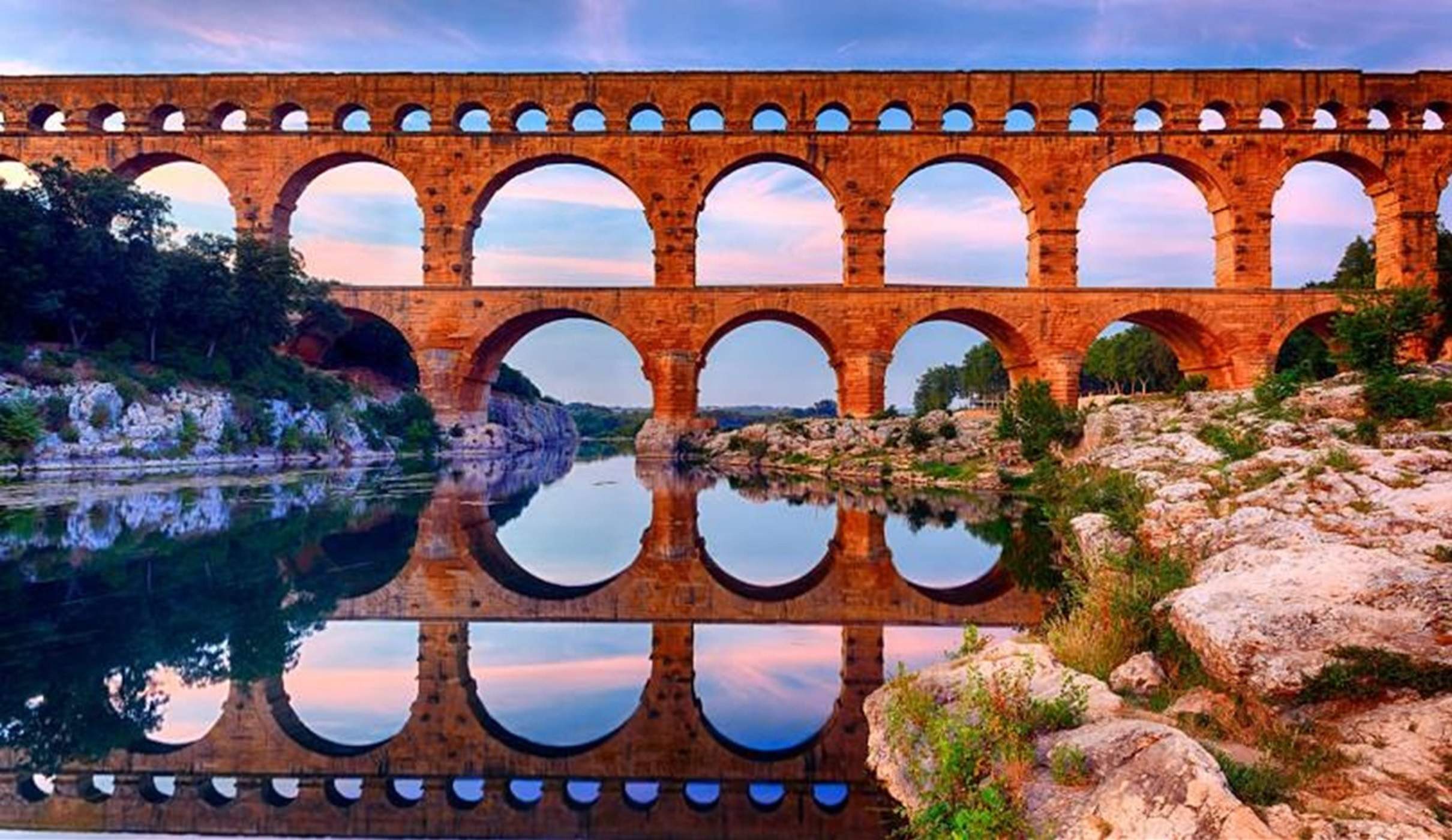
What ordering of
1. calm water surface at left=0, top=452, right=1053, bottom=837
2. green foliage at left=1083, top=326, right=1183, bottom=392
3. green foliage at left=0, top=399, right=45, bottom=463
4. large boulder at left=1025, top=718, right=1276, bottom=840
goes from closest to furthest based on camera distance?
large boulder at left=1025, top=718, right=1276, bottom=840 → calm water surface at left=0, top=452, right=1053, bottom=837 → green foliage at left=0, top=399, right=45, bottom=463 → green foliage at left=1083, top=326, right=1183, bottom=392

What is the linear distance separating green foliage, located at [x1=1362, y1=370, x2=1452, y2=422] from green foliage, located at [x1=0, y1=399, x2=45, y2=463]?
22910mm

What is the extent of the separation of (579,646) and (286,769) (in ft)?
7.34

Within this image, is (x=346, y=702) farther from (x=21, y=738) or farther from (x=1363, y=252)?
(x=1363, y=252)

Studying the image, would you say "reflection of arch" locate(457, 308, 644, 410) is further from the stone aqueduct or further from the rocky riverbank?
the rocky riverbank

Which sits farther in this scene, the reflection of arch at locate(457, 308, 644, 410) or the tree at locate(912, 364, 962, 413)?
the tree at locate(912, 364, 962, 413)

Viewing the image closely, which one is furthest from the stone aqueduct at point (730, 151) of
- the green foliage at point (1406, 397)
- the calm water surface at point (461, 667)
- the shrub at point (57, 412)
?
the green foliage at point (1406, 397)

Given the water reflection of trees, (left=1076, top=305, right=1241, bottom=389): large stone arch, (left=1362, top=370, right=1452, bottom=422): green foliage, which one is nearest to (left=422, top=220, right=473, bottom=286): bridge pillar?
the water reflection of trees

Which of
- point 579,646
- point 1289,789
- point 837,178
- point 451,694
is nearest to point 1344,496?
point 1289,789

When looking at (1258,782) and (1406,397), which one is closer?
(1258,782)

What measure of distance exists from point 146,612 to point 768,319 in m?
23.5

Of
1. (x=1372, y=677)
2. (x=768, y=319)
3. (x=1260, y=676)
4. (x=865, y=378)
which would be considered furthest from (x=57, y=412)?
(x=1372, y=677)

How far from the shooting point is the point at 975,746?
3438 millimetres

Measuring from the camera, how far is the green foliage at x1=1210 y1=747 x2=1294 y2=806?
2848mm

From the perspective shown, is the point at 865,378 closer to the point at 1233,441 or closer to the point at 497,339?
the point at 497,339
